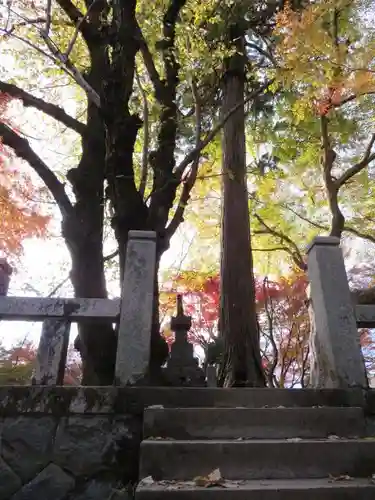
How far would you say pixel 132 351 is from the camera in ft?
11.9

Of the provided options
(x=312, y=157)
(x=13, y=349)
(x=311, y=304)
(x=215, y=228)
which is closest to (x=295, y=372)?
(x=215, y=228)

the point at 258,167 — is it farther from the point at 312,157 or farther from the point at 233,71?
the point at 233,71

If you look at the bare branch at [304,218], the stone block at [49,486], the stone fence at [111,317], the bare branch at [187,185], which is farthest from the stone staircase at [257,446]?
the bare branch at [304,218]

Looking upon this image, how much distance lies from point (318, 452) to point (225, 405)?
81 cm

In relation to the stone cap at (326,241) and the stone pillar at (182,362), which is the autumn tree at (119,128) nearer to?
the stone pillar at (182,362)

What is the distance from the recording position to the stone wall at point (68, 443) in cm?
298

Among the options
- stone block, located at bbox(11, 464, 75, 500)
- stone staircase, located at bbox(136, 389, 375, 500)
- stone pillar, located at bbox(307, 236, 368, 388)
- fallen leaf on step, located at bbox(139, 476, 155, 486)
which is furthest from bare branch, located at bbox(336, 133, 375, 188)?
stone block, located at bbox(11, 464, 75, 500)

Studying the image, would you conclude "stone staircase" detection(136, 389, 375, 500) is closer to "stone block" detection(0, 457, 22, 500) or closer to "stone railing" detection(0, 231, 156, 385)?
"stone railing" detection(0, 231, 156, 385)

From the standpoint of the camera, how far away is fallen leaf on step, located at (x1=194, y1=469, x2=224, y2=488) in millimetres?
2521

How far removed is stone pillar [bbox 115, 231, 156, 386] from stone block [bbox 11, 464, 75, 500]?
79 cm

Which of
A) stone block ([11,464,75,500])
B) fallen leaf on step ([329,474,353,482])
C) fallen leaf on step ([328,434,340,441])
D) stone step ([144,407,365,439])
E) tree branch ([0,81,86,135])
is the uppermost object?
tree branch ([0,81,86,135])

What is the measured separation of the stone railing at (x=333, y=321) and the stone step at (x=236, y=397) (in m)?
0.19

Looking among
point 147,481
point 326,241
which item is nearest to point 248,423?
point 147,481

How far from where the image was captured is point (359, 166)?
8.79 m
